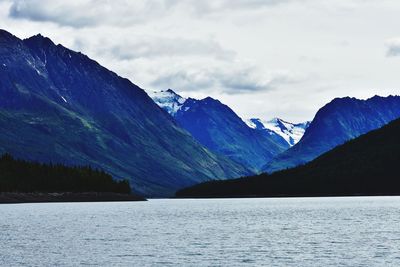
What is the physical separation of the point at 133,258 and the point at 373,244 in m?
36.0

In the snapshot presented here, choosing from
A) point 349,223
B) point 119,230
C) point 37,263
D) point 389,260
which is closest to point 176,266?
point 37,263

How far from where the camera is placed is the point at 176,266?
79750mm

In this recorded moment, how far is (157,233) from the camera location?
129 m

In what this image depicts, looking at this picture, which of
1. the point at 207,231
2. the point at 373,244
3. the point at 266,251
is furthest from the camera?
the point at 207,231

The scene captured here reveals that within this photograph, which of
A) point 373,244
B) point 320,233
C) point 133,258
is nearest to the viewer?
point 133,258

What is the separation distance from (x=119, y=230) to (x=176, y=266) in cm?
5941

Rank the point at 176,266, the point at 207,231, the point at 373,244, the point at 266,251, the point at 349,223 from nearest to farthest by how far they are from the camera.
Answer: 1. the point at 176,266
2. the point at 266,251
3. the point at 373,244
4. the point at 207,231
5. the point at 349,223

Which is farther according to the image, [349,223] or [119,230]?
[349,223]

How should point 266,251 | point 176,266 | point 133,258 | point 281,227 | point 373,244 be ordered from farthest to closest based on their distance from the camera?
point 281,227 → point 373,244 → point 266,251 → point 133,258 → point 176,266

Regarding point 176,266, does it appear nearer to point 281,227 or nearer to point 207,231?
point 207,231

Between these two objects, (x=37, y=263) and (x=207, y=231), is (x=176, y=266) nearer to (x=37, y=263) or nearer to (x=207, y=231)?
(x=37, y=263)

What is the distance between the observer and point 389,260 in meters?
82.7

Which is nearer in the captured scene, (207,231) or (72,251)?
(72,251)

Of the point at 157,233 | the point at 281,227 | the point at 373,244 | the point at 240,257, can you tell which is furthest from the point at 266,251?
the point at 281,227
